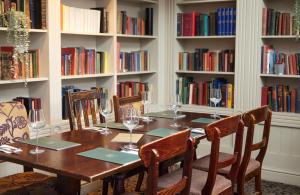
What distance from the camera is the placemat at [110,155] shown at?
2092 millimetres

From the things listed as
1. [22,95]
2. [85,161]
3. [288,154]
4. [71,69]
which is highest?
[71,69]

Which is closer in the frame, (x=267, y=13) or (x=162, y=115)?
(x=162, y=115)

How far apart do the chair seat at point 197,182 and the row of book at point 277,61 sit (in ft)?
6.32

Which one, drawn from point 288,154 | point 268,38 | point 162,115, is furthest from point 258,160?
point 268,38

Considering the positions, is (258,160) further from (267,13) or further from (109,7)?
(109,7)

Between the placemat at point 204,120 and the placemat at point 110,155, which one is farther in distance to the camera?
the placemat at point 204,120

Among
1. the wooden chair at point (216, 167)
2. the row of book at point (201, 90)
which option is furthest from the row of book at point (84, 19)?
the wooden chair at point (216, 167)

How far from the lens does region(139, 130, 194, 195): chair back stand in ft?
5.91

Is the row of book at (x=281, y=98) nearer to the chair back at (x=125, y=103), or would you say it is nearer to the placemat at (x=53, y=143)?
the chair back at (x=125, y=103)

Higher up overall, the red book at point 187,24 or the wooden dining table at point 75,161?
the red book at point 187,24

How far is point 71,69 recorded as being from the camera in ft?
12.6

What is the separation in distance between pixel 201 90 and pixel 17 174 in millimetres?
2548

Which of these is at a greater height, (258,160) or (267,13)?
(267,13)

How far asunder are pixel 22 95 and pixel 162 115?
128 centimetres
